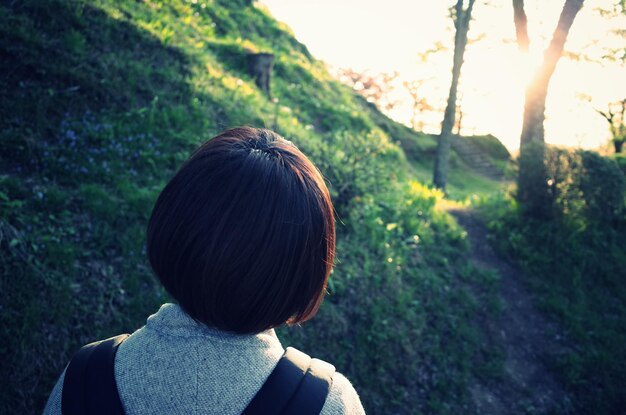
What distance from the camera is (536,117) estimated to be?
416 inches

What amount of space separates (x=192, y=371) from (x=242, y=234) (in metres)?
0.42

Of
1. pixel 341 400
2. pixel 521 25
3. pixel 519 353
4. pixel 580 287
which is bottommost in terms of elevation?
pixel 519 353

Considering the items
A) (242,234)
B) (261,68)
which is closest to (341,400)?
(242,234)

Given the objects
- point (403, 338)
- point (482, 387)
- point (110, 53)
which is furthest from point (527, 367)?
point (110, 53)

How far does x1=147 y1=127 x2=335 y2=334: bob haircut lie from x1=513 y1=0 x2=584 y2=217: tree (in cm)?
856

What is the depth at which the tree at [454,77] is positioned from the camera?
1198 cm

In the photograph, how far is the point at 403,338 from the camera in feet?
17.1

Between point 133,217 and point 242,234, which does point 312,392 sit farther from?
point 133,217

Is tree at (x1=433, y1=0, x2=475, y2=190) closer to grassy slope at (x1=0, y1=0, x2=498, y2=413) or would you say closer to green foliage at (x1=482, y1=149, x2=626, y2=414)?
green foliage at (x1=482, y1=149, x2=626, y2=414)

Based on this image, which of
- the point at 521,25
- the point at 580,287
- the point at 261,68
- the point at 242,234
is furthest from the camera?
the point at 521,25

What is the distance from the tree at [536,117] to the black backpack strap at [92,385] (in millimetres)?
8937

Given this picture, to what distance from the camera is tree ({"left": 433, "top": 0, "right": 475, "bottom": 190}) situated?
11984 mm

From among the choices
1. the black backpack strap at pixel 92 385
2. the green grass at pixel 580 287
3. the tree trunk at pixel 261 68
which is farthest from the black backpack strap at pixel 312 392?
the tree trunk at pixel 261 68

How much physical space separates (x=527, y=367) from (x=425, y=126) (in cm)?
4182
